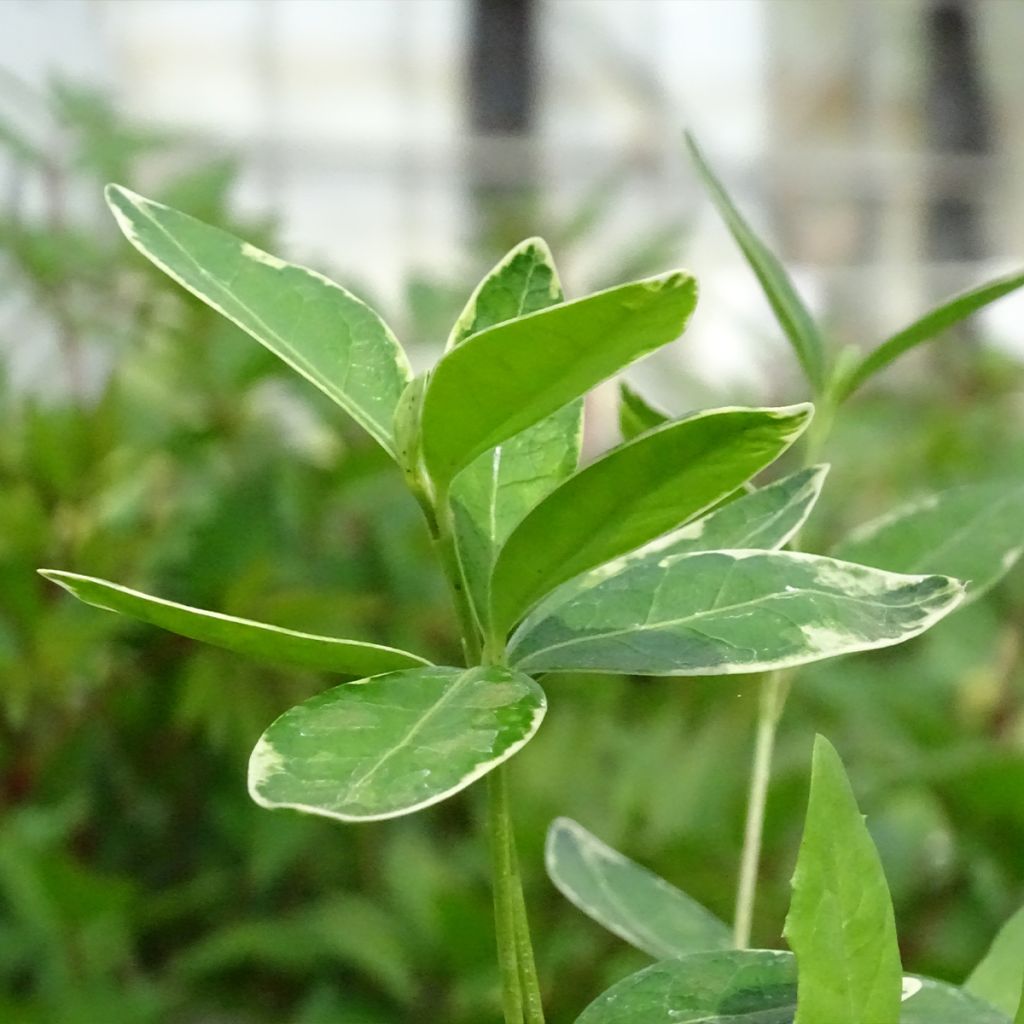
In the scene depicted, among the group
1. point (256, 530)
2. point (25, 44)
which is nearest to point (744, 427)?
point (256, 530)

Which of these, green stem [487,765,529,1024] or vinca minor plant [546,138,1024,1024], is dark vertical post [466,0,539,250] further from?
green stem [487,765,529,1024]

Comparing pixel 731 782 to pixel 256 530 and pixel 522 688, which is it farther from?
pixel 522 688

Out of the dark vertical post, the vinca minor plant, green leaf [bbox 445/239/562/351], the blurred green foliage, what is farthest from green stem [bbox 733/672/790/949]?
the dark vertical post

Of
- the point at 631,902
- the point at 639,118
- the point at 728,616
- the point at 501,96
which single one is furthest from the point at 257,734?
the point at 639,118

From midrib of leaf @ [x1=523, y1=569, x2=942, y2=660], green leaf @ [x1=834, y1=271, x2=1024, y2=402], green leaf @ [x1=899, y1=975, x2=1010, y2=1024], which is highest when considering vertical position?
green leaf @ [x1=834, y1=271, x2=1024, y2=402]

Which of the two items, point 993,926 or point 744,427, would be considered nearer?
point 744,427
